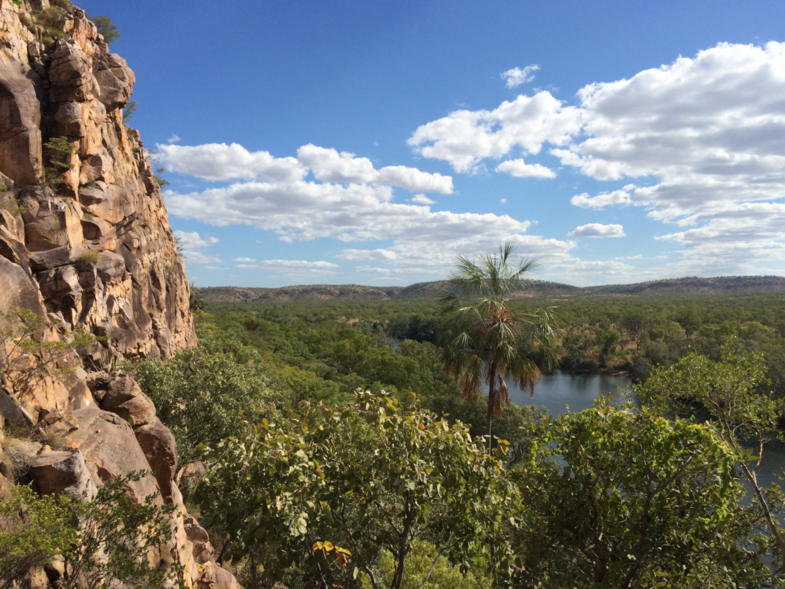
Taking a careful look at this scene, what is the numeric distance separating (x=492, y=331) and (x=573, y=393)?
4743cm

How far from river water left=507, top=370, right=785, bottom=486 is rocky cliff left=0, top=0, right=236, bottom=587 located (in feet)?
95.1

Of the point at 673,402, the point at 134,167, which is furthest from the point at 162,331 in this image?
the point at 673,402

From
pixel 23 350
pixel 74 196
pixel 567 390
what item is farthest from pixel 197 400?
pixel 567 390

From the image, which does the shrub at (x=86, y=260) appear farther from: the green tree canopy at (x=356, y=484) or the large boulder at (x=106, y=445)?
the green tree canopy at (x=356, y=484)

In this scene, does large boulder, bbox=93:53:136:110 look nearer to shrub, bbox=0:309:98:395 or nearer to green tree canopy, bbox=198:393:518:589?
shrub, bbox=0:309:98:395

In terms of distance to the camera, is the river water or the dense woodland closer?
the dense woodland

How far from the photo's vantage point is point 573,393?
52125 mm

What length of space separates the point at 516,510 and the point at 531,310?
601 centimetres

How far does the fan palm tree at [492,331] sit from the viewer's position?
1041cm

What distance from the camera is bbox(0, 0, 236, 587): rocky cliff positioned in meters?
7.52

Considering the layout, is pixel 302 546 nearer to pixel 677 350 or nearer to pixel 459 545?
pixel 459 545

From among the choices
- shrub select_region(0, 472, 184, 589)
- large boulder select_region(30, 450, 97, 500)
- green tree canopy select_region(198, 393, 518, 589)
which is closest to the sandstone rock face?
large boulder select_region(30, 450, 97, 500)

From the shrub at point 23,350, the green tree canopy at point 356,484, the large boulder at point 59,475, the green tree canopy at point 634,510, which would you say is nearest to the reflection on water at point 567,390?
Answer: the green tree canopy at point 634,510

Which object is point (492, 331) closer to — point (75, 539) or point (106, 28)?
point (75, 539)
